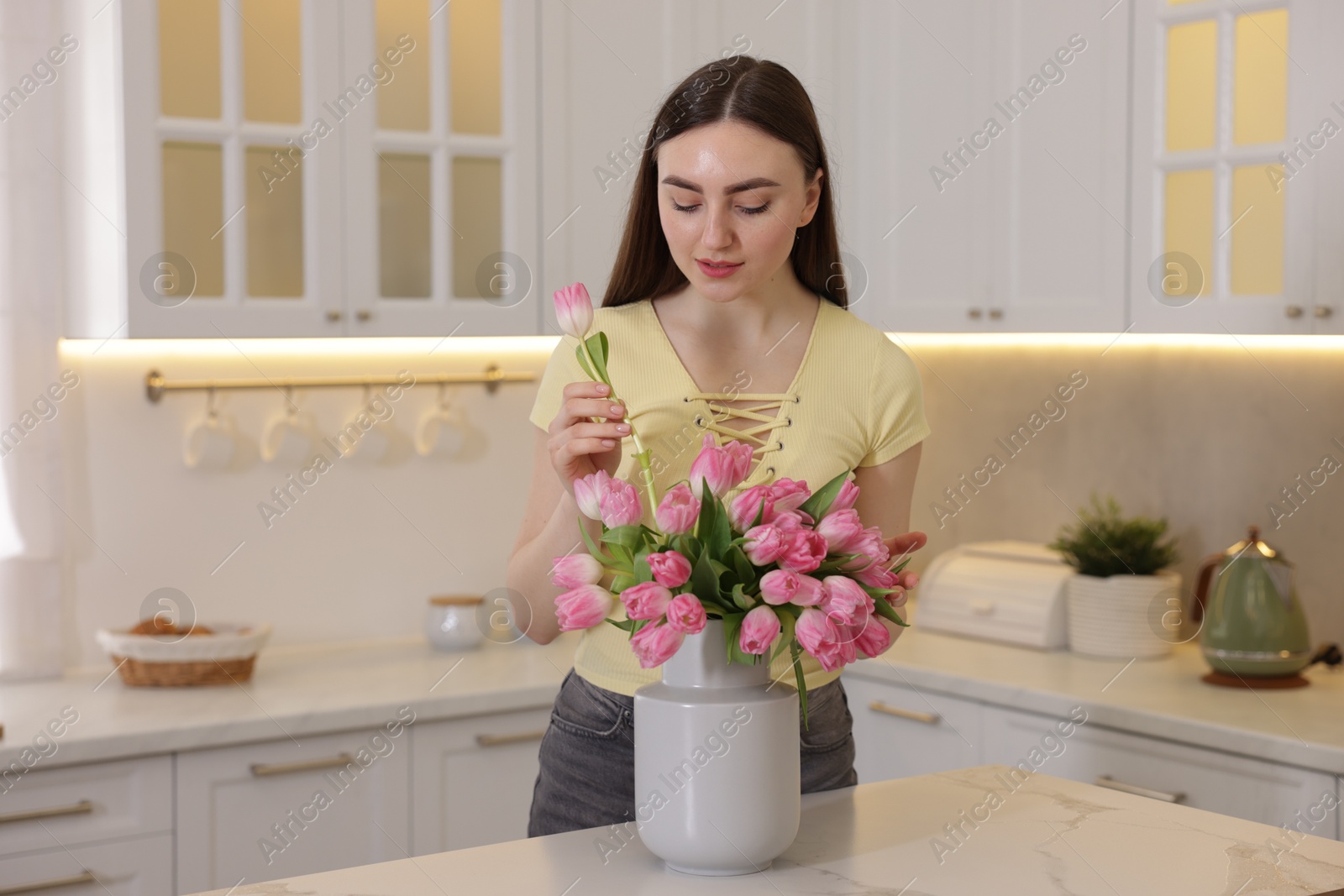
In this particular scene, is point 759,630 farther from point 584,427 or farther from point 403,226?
point 403,226

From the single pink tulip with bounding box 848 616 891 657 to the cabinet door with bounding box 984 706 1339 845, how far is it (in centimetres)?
123

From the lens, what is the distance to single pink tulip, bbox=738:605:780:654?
1035 millimetres

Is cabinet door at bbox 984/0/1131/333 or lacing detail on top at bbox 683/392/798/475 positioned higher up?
cabinet door at bbox 984/0/1131/333

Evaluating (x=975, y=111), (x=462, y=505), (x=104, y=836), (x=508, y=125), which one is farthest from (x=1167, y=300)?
(x=104, y=836)

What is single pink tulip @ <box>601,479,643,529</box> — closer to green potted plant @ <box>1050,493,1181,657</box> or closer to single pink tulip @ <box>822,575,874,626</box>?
single pink tulip @ <box>822,575,874,626</box>

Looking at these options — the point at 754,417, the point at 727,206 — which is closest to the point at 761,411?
the point at 754,417

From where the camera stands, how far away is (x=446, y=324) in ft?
8.63

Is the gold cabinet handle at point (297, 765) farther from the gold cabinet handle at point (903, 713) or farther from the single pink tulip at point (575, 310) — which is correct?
the single pink tulip at point (575, 310)

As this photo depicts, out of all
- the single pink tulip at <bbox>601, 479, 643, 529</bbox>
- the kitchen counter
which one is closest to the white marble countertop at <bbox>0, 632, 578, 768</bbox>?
the kitchen counter

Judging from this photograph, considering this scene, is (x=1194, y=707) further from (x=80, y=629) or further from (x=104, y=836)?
(x=80, y=629)

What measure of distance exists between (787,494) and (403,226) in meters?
1.70

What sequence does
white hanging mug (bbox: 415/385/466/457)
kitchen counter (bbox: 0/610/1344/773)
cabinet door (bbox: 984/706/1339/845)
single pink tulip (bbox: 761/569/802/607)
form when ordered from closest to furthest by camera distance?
1. single pink tulip (bbox: 761/569/802/607)
2. cabinet door (bbox: 984/706/1339/845)
3. kitchen counter (bbox: 0/610/1344/773)
4. white hanging mug (bbox: 415/385/466/457)

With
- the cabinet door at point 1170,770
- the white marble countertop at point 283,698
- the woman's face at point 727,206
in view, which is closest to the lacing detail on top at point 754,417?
the woman's face at point 727,206

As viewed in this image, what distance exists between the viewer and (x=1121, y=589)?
2.61 metres
